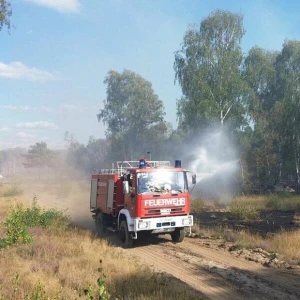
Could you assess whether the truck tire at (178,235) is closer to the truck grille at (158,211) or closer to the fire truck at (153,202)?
the fire truck at (153,202)

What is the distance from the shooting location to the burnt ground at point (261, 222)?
15.6m

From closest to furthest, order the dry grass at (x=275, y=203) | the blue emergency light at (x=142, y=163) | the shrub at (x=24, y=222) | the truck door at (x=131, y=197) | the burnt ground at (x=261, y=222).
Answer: the shrub at (x=24, y=222), the truck door at (x=131, y=197), the blue emergency light at (x=142, y=163), the burnt ground at (x=261, y=222), the dry grass at (x=275, y=203)

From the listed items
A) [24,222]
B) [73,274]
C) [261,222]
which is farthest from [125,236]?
[261,222]

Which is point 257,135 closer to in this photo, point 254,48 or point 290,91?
point 290,91

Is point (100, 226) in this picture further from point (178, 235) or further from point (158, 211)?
point (158, 211)

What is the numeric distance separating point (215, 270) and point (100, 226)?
283 inches

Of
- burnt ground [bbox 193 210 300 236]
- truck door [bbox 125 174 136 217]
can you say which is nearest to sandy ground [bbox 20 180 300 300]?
truck door [bbox 125 174 136 217]

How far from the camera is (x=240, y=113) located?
31.0 meters

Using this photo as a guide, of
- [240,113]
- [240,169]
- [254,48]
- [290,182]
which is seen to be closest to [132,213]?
[240,113]

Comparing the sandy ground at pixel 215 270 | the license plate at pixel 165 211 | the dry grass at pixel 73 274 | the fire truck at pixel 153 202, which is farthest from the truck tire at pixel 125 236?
the license plate at pixel 165 211

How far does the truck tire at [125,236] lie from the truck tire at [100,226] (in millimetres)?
2290

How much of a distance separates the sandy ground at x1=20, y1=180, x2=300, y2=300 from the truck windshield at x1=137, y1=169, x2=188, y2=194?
1970 mm

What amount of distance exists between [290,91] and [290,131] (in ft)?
16.3

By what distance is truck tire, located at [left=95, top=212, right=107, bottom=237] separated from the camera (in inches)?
588
